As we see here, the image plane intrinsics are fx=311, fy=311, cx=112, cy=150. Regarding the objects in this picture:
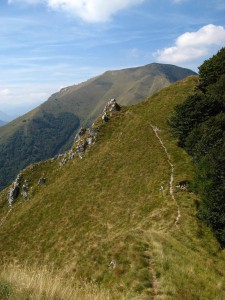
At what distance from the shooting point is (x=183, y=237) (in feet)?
112

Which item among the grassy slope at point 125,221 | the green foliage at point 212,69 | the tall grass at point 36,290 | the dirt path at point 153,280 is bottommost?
the grassy slope at point 125,221

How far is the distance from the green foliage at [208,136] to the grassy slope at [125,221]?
2.61m

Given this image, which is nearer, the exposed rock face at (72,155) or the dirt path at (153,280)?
the dirt path at (153,280)

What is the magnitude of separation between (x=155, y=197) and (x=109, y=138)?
3064cm

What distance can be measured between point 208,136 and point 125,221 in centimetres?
1816

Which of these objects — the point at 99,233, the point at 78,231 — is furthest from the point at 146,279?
the point at 78,231

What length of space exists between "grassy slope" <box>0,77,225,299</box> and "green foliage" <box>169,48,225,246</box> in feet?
8.55

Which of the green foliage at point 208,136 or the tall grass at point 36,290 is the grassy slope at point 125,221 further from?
the tall grass at point 36,290

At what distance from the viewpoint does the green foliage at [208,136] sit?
1452 inches

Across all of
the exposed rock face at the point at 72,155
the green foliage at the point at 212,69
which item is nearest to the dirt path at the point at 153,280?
the exposed rock face at the point at 72,155

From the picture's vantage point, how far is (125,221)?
155ft

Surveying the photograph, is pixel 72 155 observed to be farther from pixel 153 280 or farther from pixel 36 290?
pixel 36 290

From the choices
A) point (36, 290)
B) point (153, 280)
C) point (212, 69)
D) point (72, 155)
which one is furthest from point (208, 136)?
point (36, 290)

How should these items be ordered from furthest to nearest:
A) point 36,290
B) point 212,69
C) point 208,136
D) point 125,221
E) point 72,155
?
point 72,155 < point 212,69 < point 208,136 < point 125,221 < point 36,290
